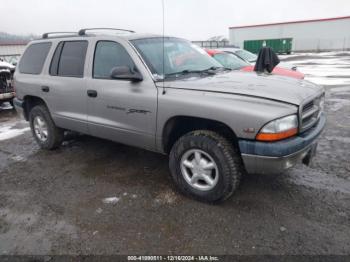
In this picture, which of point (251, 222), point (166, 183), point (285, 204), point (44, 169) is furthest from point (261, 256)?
point (44, 169)

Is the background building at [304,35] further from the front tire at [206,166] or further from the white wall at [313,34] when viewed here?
the front tire at [206,166]

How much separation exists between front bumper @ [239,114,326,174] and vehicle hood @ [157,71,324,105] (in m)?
0.39

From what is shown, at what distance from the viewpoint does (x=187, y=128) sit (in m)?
3.51

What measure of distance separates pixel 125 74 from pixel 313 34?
49419 mm

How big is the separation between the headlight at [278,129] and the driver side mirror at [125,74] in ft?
4.99

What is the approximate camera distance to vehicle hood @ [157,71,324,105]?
2.90 metres

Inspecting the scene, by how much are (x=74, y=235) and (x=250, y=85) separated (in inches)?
89.3

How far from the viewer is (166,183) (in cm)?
382

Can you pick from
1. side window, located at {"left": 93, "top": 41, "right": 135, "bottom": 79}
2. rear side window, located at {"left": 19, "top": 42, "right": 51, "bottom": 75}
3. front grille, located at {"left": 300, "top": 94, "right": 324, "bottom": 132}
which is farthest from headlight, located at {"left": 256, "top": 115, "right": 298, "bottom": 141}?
rear side window, located at {"left": 19, "top": 42, "right": 51, "bottom": 75}

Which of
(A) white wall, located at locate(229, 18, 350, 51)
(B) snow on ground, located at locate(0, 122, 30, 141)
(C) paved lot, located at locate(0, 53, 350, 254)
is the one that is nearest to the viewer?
(C) paved lot, located at locate(0, 53, 350, 254)

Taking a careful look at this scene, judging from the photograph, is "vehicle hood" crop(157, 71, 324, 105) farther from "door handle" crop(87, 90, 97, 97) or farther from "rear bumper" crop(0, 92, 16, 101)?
"rear bumper" crop(0, 92, 16, 101)

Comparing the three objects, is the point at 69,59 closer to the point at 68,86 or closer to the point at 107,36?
the point at 68,86

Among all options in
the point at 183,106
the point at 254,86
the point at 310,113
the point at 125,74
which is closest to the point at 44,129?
the point at 125,74

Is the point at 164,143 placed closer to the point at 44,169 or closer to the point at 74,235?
the point at 74,235
